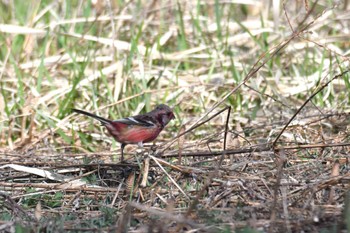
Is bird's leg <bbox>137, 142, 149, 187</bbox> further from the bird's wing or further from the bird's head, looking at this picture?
the bird's head

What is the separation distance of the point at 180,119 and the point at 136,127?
138cm

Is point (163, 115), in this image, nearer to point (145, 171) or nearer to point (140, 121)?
point (140, 121)

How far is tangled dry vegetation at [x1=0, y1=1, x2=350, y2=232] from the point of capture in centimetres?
398

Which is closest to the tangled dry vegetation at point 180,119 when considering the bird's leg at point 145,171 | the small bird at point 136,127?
the bird's leg at point 145,171

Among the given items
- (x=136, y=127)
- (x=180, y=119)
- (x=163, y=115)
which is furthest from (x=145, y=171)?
(x=180, y=119)

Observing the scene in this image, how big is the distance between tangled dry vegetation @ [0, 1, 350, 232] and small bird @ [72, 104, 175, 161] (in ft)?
0.43

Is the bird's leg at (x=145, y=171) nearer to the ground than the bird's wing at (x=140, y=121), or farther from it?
nearer to the ground

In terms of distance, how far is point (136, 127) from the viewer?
499 centimetres

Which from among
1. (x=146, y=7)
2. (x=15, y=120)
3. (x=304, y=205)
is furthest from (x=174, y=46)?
(x=304, y=205)

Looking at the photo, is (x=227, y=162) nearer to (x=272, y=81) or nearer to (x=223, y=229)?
(x=223, y=229)

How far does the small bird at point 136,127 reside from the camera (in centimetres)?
492

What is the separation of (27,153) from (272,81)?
219 centimetres

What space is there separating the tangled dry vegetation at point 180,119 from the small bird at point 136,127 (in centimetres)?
13

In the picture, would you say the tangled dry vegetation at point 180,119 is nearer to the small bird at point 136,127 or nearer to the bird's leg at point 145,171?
the bird's leg at point 145,171
